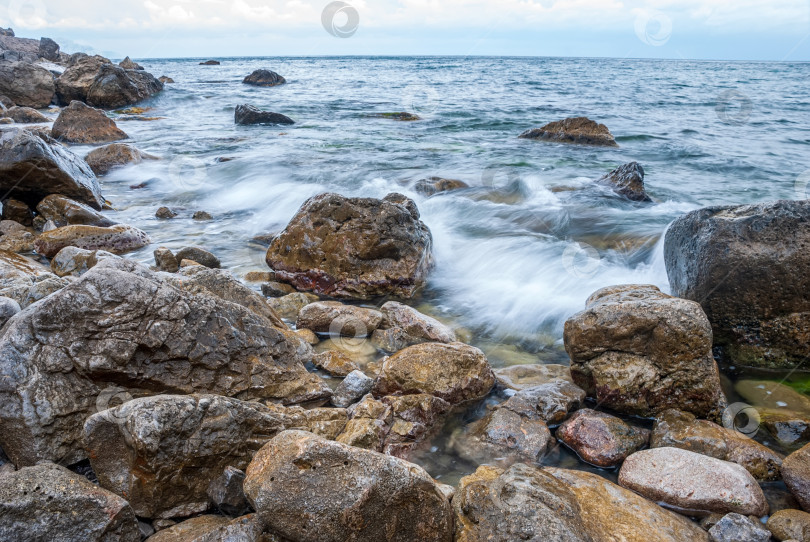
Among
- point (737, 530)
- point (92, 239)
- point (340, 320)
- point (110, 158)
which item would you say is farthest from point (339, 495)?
point (110, 158)

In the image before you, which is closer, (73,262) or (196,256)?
(73,262)

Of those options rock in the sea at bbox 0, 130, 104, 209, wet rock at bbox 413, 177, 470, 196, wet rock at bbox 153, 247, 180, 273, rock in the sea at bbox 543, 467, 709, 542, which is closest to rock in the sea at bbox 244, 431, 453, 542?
rock in the sea at bbox 543, 467, 709, 542

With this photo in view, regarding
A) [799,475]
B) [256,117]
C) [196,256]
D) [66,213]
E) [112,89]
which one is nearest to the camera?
[799,475]

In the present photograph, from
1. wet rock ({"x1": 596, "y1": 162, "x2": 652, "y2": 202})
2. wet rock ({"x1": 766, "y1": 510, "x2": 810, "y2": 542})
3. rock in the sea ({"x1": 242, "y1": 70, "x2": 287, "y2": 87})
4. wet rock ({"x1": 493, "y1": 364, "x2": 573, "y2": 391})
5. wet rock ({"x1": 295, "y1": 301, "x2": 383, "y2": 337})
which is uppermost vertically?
rock in the sea ({"x1": 242, "y1": 70, "x2": 287, "y2": 87})

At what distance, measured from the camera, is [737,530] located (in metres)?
2.66

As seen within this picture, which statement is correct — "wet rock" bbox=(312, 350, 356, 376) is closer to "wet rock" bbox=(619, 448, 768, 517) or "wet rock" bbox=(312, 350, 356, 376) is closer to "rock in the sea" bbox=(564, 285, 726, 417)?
"rock in the sea" bbox=(564, 285, 726, 417)

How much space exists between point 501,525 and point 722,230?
3.61 metres

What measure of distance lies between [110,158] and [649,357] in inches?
470

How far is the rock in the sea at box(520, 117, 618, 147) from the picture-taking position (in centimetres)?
1580

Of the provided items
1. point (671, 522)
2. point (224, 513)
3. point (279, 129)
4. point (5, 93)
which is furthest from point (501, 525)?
point (5, 93)

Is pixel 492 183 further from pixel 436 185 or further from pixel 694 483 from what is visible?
pixel 694 483

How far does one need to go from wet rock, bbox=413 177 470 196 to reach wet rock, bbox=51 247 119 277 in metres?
6.17

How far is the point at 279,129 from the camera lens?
18469 mm

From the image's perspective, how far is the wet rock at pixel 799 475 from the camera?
3006mm
